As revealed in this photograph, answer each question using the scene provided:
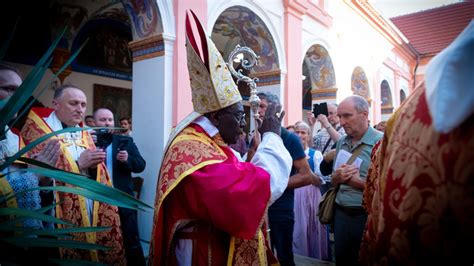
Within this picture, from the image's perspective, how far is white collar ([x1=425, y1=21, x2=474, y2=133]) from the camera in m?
0.70

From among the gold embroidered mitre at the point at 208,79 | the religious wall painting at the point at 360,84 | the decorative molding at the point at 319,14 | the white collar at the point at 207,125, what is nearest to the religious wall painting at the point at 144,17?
the gold embroidered mitre at the point at 208,79

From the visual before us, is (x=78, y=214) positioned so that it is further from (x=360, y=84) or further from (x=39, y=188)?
(x=360, y=84)

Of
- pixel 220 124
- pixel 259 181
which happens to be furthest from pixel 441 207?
pixel 220 124

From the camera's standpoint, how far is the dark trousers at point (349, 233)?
262 cm

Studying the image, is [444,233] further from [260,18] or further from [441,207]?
[260,18]

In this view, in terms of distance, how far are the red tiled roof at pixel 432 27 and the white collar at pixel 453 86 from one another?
18.0 metres

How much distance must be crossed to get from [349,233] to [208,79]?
1.62 meters

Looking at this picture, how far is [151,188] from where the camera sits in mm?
5383

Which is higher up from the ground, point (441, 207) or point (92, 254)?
point (441, 207)

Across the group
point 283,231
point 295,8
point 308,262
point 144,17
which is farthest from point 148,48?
point 295,8

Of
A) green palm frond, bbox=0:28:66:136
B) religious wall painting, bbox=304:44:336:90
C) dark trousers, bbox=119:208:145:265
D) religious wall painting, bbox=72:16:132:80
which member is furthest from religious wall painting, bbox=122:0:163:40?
religious wall painting, bbox=304:44:336:90

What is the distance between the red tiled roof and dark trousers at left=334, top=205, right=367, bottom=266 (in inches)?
649

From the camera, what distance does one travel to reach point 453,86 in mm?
719

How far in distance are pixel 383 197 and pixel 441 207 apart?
5.7 inches
